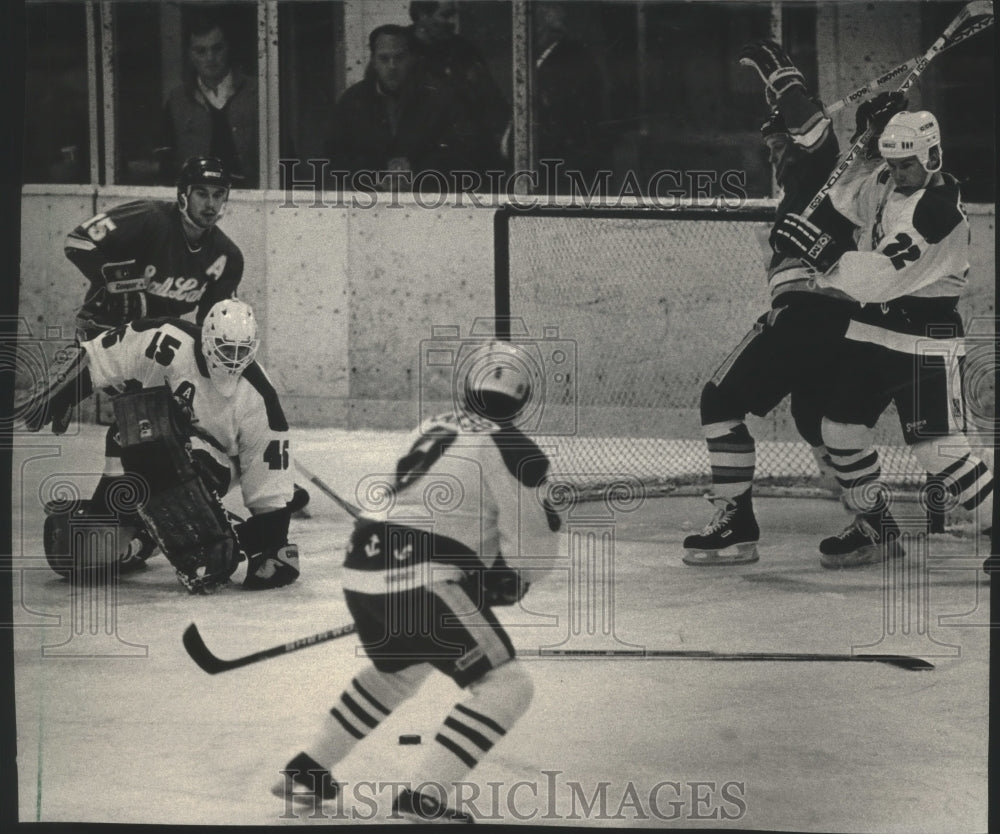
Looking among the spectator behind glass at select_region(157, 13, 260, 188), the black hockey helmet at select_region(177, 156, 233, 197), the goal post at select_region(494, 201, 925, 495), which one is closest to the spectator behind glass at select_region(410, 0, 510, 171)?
the goal post at select_region(494, 201, 925, 495)

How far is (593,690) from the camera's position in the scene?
11.8 feet

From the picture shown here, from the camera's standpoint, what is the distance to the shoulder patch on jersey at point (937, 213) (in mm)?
3723

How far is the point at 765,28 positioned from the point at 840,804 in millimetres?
1802

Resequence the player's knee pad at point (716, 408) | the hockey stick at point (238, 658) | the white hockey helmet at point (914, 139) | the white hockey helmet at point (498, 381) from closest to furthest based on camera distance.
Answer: the white hockey helmet at point (498, 381)
the hockey stick at point (238, 658)
the white hockey helmet at point (914, 139)
the player's knee pad at point (716, 408)

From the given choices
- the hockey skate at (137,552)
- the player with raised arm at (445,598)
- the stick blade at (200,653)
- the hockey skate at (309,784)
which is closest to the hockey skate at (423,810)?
the player with raised arm at (445,598)

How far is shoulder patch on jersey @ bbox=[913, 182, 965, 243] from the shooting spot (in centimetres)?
372

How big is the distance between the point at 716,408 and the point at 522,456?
657mm

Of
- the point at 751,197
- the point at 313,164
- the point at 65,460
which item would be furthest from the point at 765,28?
the point at 65,460

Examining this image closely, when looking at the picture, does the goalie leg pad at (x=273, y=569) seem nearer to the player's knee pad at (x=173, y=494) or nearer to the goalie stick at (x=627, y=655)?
the player's knee pad at (x=173, y=494)

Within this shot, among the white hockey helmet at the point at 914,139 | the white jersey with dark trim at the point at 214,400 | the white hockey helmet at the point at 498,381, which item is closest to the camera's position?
the white hockey helmet at the point at 498,381

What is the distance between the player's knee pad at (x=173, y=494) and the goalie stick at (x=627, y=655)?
0.60 ft

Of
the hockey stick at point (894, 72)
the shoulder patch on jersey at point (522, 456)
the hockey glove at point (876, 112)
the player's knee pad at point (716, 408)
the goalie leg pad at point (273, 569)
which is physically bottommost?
the goalie leg pad at point (273, 569)

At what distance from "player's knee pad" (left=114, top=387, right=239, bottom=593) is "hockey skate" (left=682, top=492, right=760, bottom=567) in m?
1.13

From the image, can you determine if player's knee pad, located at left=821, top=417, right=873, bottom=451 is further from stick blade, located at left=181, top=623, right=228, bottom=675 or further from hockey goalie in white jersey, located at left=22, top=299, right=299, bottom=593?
stick blade, located at left=181, top=623, right=228, bottom=675
